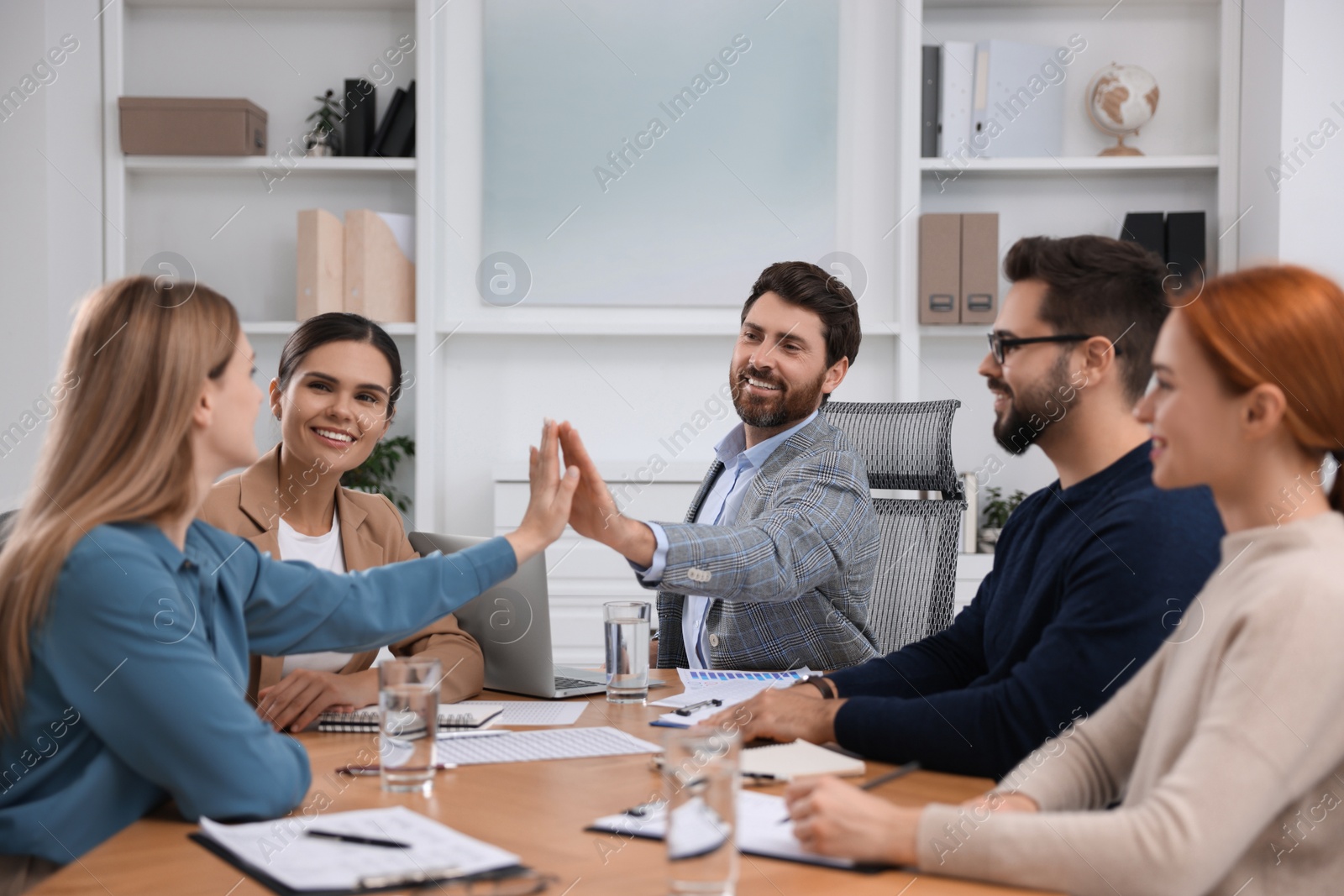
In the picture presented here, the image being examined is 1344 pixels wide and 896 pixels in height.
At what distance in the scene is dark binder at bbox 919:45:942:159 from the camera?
372cm

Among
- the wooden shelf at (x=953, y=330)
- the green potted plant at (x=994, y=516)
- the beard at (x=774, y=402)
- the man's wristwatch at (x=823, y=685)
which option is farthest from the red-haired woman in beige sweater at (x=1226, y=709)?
the wooden shelf at (x=953, y=330)

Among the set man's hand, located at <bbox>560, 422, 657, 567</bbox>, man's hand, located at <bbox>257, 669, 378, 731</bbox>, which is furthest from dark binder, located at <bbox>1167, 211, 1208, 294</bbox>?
man's hand, located at <bbox>257, 669, 378, 731</bbox>

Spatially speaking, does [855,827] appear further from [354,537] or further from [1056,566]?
[354,537]

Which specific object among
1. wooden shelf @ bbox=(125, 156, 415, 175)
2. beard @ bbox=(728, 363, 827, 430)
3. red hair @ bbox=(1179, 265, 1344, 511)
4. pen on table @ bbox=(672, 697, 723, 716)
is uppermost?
wooden shelf @ bbox=(125, 156, 415, 175)

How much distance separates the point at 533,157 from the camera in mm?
3873

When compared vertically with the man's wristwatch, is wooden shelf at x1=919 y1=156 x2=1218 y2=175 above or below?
above

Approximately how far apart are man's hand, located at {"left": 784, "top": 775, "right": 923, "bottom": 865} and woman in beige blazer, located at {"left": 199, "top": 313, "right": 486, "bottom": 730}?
89 centimetres

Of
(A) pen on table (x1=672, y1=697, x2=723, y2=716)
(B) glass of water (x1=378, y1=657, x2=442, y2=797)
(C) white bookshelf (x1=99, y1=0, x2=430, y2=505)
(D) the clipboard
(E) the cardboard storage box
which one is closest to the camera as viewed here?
(D) the clipboard

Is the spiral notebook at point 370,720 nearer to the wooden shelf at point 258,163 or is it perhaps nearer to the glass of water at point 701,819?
the glass of water at point 701,819

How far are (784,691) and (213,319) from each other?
2.87 ft

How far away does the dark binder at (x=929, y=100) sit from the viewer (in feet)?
12.2

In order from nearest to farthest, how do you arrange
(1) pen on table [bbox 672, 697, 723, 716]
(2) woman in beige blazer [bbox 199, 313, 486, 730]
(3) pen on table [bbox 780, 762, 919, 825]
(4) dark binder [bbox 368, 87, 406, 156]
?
1. (3) pen on table [bbox 780, 762, 919, 825]
2. (1) pen on table [bbox 672, 697, 723, 716]
3. (2) woman in beige blazer [bbox 199, 313, 486, 730]
4. (4) dark binder [bbox 368, 87, 406, 156]

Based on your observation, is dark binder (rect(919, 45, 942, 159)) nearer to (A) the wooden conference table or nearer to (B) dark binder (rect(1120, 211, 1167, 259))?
(B) dark binder (rect(1120, 211, 1167, 259))

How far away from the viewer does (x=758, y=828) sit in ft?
3.68
